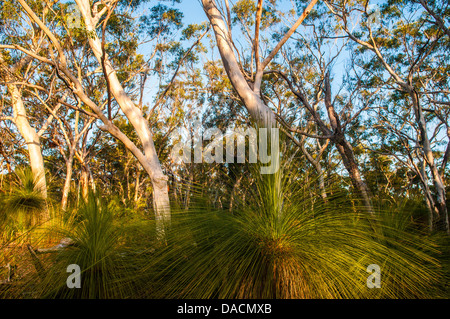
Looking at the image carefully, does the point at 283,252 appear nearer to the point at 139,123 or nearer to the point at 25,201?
the point at 139,123

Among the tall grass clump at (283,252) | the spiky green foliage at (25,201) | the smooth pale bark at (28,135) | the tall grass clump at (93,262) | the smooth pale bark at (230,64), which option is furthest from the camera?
the smooth pale bark at (28,135)

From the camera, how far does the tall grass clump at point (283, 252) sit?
202 cm

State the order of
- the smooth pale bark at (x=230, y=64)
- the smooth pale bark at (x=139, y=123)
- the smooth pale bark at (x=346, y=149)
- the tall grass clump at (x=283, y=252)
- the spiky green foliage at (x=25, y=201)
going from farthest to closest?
the smooth pale bark at (x=139, y=123)
the spiky green foliage at (x=25, y=201)
the smooth pale bark at (x=230, y=64)
the smooth pale bark at (x=346, y=149)
the tall grass clump at (x=283, y=252)

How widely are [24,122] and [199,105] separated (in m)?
8.60

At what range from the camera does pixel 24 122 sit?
9.23m

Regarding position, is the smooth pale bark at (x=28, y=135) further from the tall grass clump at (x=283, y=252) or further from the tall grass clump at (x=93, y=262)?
the tall grass clump at (x=283, y=252)

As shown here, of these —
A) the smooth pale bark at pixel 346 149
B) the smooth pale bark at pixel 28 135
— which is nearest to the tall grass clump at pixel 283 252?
the smooth pale bark at pixel 346 149

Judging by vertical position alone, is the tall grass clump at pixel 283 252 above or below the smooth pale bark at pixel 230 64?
below

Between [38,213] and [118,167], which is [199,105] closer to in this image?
[118,167]

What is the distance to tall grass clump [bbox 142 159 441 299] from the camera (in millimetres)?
2023

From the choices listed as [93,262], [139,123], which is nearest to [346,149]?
[93,262]

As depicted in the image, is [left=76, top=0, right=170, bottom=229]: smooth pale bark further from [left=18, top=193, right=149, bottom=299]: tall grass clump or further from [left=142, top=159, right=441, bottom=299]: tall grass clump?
[left=142, top=159, right=441, bottom=299]: tall grass clump

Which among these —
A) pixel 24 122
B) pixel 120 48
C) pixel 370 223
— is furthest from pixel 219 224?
pixel 120 48
